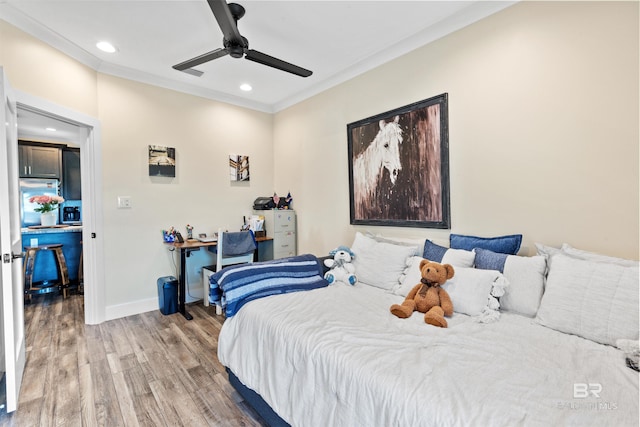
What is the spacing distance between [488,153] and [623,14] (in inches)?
36.9

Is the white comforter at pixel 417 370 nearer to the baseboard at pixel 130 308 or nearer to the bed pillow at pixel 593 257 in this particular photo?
the bed pillow at pixel 593 257

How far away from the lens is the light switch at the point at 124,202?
3158mm

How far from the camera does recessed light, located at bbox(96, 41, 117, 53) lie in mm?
2591

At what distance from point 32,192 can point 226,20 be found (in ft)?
15.1

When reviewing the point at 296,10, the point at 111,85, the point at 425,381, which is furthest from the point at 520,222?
the point at 111,85

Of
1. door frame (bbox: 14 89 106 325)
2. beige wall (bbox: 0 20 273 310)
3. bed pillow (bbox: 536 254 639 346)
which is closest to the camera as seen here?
bed pillow (bbox: 536 254 639 346)

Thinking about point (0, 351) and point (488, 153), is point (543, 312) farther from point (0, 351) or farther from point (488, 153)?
point (0, 351)

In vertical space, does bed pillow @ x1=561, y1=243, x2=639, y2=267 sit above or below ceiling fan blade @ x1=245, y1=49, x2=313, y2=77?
below

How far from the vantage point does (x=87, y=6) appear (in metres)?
2.11

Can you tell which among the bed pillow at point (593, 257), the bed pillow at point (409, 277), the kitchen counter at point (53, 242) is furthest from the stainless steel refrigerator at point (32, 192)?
the bed pillow at point (593, 257)

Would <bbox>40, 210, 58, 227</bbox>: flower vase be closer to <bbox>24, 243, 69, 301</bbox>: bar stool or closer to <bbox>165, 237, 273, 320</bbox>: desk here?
<bbox>24, 243, 69, 301</bbox>: bar stool

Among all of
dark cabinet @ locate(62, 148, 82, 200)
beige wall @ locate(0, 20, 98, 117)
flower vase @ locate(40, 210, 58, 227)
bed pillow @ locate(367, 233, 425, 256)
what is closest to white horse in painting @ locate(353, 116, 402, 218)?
bed pillow @ locate(367, 233, 425, 256)

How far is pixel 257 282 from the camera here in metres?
1.99

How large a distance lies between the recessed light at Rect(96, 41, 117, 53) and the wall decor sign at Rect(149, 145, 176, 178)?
0.96m
